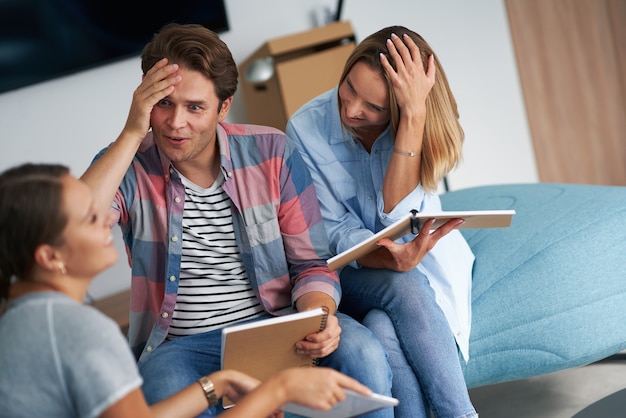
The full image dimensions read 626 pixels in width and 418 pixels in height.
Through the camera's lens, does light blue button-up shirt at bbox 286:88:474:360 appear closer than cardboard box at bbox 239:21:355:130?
Yes

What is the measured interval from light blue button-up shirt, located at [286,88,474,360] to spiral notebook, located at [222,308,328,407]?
431 mm

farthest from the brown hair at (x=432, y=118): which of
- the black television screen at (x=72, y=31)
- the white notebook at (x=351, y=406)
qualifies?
the black television screen at (x=72, y=31)

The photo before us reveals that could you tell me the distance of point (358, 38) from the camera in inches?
144

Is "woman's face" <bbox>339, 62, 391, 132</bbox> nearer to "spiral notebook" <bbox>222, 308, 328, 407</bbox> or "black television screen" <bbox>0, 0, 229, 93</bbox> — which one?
"spiral notebook" <bbox>222, 308, 328, 407</bbox>

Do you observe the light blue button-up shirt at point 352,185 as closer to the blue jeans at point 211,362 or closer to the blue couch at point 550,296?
the blue couch at point 550,296

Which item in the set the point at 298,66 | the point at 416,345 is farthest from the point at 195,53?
the point at 298,66

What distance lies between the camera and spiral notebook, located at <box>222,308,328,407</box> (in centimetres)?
145

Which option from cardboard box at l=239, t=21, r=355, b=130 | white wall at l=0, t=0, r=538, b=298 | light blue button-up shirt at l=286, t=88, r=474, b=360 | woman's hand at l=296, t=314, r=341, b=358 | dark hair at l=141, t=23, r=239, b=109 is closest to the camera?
woman's hand at l=296, t=314, r=341, b=358

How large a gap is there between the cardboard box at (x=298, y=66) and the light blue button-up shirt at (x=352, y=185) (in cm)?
95

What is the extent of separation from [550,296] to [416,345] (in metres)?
0.46

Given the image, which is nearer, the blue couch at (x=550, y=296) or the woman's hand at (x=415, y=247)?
the woman's hand at (x=415, y=247)

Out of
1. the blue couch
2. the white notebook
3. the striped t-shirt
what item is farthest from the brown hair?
the white notebook

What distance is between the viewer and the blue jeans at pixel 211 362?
1.61m

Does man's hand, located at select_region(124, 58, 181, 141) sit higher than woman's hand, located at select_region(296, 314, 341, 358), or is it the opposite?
man's hand, located at select_region(124, 58, 181, 141)
